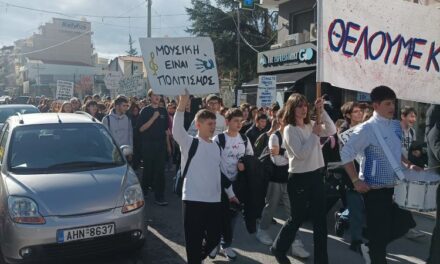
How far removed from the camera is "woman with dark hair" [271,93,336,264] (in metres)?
4.62

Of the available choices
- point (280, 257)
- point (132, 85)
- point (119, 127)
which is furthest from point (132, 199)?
point (132, 85)

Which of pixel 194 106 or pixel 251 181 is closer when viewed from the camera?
pixel 251 181

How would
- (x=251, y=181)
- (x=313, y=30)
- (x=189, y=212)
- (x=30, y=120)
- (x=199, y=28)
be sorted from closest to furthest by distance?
(x=189, y=212) → (x=251, y=181) → (x=30, y=120) → (x=313, y=30) → (x=199, y=28)

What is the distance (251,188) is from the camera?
5254 millimetres

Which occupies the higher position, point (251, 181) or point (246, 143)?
point (246, 143)

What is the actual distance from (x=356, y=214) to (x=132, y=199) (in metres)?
2.80

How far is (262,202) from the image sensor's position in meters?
5.47

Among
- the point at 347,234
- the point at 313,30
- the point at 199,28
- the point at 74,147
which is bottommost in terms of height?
the point at 347,234

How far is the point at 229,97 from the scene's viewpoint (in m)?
27.7

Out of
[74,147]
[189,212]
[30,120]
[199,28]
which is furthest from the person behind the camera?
[199,28]

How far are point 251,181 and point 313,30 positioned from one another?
46.5ft

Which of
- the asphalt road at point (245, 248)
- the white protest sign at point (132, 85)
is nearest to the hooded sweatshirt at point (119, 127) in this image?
the asphalt road at point (245, 248)

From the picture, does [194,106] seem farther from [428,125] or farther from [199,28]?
[199,28]

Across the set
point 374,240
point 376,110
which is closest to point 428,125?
point 376,110
